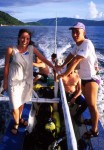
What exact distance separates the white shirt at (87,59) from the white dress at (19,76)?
70cm

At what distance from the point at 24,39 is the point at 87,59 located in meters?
0.88

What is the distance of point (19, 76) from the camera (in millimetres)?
4062

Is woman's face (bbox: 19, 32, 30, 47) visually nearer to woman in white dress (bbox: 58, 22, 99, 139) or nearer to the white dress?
the white dress

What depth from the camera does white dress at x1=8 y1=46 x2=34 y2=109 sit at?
13.2 ft

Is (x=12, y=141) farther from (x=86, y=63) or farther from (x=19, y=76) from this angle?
(x=86, y=63)

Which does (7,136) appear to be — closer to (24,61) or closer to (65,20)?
(24,61)

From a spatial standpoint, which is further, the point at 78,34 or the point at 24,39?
the point at 24,39

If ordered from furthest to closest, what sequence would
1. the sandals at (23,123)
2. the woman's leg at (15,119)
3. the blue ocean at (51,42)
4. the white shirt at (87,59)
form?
the blue ocean at (51,42)
the sandals at (23,123)
the woman's leg at (15,119)
the white shirt at (87,59)

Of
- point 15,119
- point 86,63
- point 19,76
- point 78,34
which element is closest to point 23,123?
point 15,119

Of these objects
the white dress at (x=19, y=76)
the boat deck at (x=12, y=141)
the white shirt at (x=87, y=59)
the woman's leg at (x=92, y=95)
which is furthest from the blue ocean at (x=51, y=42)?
the boat deck at (x=12, y=141)

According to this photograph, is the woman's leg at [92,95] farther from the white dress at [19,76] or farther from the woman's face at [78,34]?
the white dress at [19,76]

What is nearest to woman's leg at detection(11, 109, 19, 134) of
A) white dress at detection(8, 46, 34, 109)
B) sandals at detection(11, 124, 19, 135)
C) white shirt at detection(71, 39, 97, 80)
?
sandals at detection(11, 124, 19, 135)

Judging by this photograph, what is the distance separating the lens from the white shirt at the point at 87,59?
145 inches

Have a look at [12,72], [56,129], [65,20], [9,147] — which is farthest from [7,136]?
[65,20]
